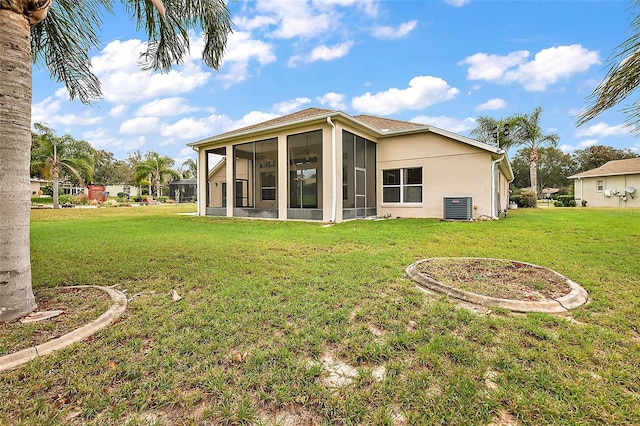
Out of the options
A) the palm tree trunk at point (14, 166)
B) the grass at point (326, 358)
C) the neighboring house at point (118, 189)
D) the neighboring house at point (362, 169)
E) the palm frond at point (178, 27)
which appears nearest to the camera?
the grass at point (326, 358)

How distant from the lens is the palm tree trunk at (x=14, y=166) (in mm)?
2545

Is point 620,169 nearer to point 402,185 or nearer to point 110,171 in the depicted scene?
point 402,185

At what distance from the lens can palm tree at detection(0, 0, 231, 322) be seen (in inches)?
101

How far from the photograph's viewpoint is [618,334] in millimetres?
2330

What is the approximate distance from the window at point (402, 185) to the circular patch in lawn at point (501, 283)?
26.0ft

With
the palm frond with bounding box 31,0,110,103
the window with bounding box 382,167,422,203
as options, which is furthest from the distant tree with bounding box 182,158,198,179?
the palm frond with bounding box 31,0,110,103

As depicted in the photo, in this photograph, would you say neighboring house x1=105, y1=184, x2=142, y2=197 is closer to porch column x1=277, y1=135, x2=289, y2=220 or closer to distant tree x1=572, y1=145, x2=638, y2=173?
porch column x1=277, y1=135, x2=289, y2=220

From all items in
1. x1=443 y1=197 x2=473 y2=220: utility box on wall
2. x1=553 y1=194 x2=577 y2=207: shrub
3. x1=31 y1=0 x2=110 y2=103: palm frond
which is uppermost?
x1=31 y1=0 x2=110 y2=103: palm frond

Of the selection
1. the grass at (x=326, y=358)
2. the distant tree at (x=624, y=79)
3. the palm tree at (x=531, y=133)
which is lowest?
the grass at (x=326, y=358)

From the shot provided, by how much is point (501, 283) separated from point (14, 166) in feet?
17.4

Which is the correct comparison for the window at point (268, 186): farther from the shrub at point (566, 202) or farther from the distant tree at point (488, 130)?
the shrub at point (566, 202)

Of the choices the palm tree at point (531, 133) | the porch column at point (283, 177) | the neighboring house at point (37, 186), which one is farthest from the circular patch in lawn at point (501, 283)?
the neighboring house at point (37, 186)


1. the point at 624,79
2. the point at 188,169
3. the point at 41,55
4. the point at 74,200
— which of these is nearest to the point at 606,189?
the point at 624,79

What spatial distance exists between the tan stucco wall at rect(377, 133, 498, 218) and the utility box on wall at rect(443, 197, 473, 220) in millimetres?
529
